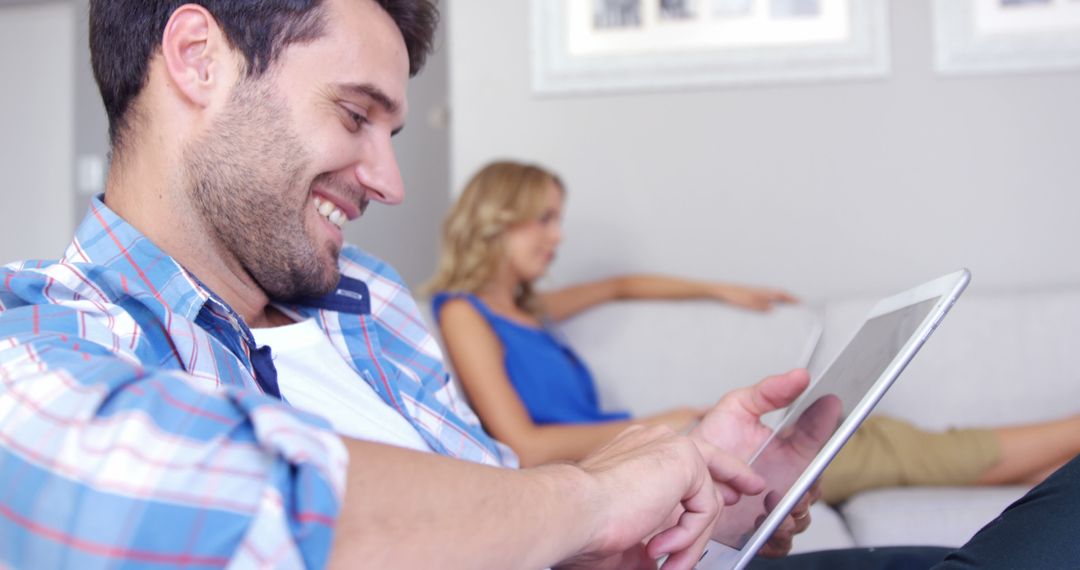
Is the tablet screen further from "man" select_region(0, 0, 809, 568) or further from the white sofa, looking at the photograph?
the white sofa

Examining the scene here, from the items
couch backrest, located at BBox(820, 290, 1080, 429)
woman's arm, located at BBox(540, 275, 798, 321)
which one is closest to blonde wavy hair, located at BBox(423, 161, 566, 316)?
woman's arm, located at BBox(540, 275, 798, 321)

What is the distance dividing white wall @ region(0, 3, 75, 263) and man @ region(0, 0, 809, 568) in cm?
362

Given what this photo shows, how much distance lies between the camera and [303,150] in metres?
0.90

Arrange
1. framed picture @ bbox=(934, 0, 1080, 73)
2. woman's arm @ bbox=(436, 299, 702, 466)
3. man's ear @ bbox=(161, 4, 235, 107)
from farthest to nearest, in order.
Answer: framed picture @ bbox=(934, 0, 1080, 73) < woman's arm @ bbox=(436, 299, 702, 466) < man's ear @ bbox=(161, 4, 235, 107)

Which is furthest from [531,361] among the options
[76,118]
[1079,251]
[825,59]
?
[76,118]

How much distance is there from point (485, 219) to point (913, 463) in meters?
1.12

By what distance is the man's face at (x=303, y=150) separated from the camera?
0.88 metres

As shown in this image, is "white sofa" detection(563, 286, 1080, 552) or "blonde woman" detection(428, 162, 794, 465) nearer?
"blonde woman" detection(428, 162, 794, 465)

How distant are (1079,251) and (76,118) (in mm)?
4005

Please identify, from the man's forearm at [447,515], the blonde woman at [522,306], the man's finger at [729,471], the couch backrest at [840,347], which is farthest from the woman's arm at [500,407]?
the man's forearm at [447,515]

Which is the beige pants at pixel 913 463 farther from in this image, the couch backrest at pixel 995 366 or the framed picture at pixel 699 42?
the framed picture at pixel 699 42

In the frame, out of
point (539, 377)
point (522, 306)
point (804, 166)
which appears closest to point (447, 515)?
point (539, 377)

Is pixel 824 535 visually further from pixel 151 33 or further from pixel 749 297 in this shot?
pixel 151 33

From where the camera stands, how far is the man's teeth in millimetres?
976
